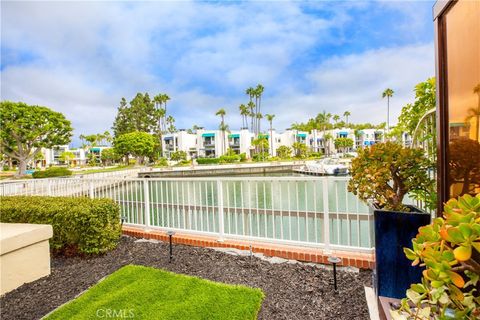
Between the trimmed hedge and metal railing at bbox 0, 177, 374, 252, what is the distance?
2.32 ft

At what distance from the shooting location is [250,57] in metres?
13.3

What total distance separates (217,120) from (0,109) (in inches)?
1331

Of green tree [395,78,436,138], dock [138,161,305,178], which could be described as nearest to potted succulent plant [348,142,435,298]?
green tree [395,78,436,138]

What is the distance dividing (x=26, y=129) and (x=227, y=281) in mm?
25698

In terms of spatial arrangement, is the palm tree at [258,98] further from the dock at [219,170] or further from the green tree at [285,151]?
the dock at [219,170]

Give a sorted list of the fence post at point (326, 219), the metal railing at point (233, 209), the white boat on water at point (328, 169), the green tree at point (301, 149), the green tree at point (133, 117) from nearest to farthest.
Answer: the fence post at point (326, 219) < the metal railing at point (233, 209) < the white boat on water at point (328, 169) < the green tree at point (133, 117) < the green tree at point (301, 149)

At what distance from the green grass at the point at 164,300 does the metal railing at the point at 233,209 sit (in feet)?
3.83

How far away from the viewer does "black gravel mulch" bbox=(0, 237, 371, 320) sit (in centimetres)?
220

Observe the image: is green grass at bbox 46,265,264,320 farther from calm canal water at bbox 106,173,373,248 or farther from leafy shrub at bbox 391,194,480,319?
leafy shrub at bbox 391,194,480,319

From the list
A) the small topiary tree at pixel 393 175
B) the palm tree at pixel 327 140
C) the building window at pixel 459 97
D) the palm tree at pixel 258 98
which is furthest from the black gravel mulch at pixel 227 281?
the palm tree at pixel 327 140

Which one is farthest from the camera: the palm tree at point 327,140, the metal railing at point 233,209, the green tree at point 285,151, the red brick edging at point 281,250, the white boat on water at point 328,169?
the palm tree at point 327,140

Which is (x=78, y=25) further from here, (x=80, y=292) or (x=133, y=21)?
(x=80, y=292)

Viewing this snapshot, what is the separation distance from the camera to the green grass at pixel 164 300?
84.8 inches

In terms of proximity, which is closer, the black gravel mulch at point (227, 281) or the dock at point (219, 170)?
the black gravel mulch at point (227, 281)
